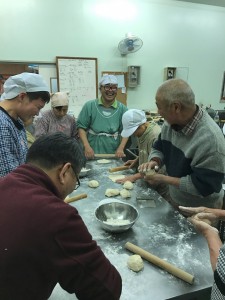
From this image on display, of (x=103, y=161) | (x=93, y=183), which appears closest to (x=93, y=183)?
(x=93, y=183)

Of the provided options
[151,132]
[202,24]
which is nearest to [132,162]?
[151,132]

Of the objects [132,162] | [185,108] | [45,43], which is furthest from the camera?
[45,43]

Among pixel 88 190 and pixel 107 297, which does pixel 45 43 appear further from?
pixel 107 297

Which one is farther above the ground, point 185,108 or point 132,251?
point 185,108

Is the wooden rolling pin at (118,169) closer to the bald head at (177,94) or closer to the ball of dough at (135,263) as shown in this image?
A: the bald head at (177,94)

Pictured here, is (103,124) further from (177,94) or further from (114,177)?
(177,94)

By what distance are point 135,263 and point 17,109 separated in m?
1.20

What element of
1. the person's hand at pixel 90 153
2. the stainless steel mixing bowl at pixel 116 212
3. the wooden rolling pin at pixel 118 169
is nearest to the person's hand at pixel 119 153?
the person's hand at pixel 90 153

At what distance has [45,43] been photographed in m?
4.00

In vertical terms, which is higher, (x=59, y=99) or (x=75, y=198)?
(x=59, y=99)

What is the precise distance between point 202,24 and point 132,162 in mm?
3890

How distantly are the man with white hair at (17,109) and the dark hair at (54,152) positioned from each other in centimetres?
66

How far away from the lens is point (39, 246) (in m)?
0.70

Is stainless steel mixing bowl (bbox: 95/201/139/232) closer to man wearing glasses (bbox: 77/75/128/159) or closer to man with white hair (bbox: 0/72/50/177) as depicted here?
man with white hair (bbox: 0/72/50/177)
